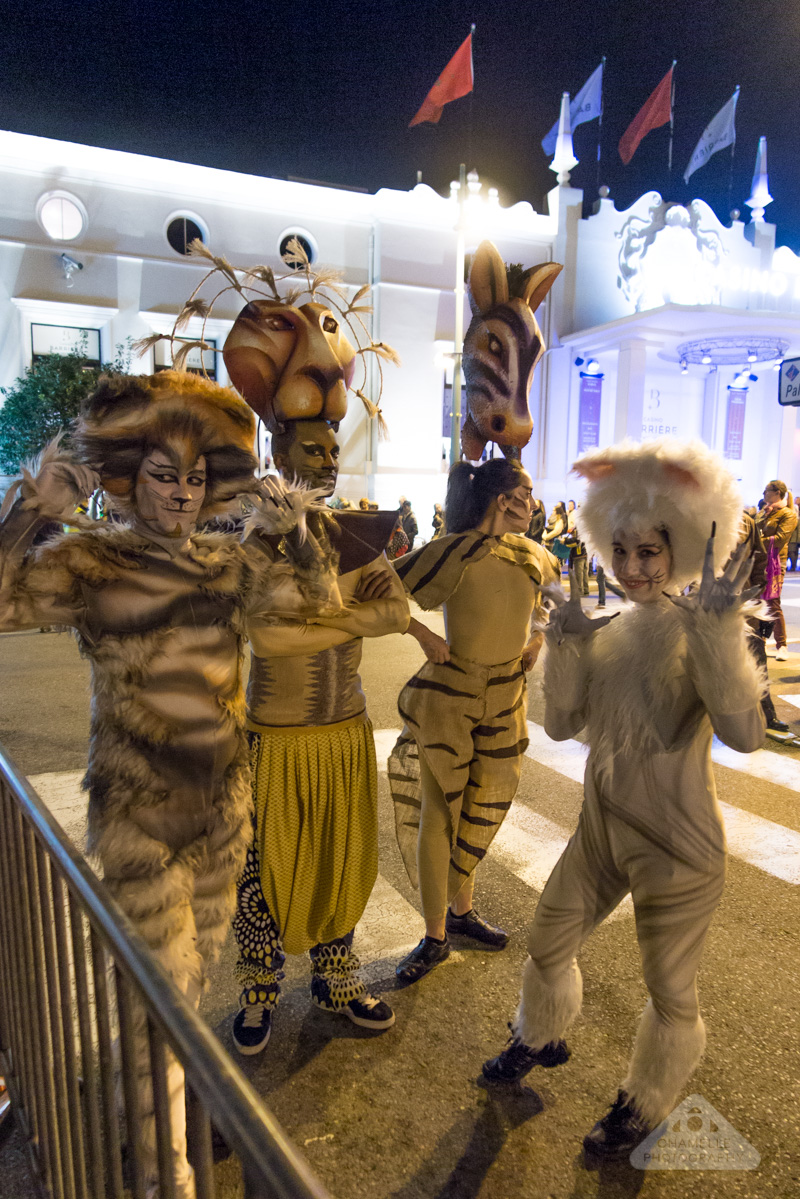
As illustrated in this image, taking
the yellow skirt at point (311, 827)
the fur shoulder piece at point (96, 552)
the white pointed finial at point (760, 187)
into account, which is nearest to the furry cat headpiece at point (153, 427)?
the fur shoulder piece at point (96, 552)

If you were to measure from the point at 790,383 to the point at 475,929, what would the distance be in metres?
5.38

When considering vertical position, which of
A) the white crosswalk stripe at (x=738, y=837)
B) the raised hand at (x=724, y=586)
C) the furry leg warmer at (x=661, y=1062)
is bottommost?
the white crosswalk stripe at (x=738, y=837)

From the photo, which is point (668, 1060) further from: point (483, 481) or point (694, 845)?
point (483, 481)

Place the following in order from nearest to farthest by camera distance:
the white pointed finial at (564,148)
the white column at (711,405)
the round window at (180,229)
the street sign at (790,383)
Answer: the street sign at (790,383) → the round window at (180,229) → the white pointed finial at (564,148) → the white column at (711,405)

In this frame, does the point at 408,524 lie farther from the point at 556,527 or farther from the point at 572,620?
→ the point at 572,620

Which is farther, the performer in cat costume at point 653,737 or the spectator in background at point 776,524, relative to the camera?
the spectator in background at point 776,524

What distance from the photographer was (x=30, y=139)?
19469 millimetres

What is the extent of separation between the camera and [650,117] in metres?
21.6

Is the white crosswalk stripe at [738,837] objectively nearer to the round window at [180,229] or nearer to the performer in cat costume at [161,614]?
the performer in cat costume at [161,614]

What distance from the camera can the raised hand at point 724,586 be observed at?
1.79 m

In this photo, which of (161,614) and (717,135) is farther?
(717,135)

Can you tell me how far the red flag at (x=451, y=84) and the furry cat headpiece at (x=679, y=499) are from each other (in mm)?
18856

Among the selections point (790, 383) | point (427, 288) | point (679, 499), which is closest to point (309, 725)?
point (679, 499)

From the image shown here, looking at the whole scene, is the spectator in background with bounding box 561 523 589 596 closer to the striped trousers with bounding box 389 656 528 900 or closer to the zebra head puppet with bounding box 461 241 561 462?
the zebra head puppet with bounding box 461 241 561 462
